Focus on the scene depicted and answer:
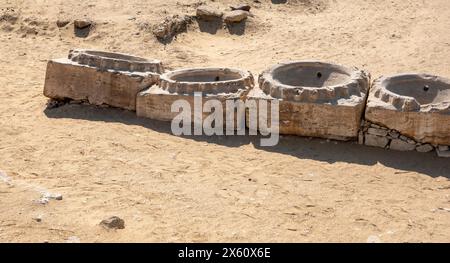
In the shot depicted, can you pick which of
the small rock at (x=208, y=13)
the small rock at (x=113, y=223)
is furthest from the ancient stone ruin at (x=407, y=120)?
the small rock at (x=208, y=13)

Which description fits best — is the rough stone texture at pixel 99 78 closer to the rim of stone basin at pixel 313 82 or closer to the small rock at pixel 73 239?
the rim of stone basin at pixel 313 82

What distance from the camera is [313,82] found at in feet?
24.7

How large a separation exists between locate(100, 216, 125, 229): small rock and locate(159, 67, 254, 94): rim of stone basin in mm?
2526

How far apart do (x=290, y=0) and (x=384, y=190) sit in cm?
807

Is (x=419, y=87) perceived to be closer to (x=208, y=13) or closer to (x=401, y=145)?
(x=401, y=145)

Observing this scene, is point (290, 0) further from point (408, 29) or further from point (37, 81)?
point (37, 81)

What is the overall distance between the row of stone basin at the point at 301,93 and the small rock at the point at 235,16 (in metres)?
3.93

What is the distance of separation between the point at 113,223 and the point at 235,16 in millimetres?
7450

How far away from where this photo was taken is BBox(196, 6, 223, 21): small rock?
11.6 m

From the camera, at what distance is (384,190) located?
5.73 m

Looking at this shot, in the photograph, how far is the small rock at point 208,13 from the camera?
37.9ft

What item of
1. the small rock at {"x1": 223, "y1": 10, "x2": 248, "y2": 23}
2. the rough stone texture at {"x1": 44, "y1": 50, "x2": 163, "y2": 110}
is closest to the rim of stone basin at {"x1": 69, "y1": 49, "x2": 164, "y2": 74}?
the rough stone texture at {"x1": 44, "y1": 50, "x2": 163, "y2": 110}

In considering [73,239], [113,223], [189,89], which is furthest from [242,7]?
[73,239]

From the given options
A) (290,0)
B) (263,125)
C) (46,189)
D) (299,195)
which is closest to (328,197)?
(299,195)
